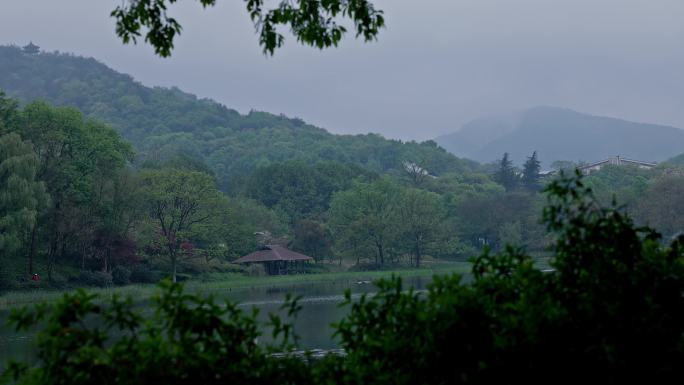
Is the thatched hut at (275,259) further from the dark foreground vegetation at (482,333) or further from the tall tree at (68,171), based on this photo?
the dark foreground vegetation at (482,333)

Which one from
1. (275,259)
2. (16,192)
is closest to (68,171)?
(16,192)

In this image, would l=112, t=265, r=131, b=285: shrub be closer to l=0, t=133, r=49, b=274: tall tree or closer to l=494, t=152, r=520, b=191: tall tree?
l=0, t=133, r=49, b=274: tall tree

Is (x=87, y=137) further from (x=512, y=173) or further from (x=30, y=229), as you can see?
(x=512, y=173)

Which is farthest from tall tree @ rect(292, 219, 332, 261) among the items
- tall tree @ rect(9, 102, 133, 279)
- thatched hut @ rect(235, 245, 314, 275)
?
tall tree @ rect(9, 102, 133, 279)

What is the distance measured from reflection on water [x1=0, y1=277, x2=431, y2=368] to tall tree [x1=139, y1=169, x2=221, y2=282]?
6.01m

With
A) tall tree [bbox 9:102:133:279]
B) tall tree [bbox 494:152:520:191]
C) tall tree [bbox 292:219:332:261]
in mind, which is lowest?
tall tree [bbox 292:219:332:261]

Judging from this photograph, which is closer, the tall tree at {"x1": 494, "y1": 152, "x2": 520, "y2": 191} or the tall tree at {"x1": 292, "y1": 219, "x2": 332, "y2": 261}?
the tall tree at {"x1": 292, "y1": 219, "x2": 332, "y2": 261}

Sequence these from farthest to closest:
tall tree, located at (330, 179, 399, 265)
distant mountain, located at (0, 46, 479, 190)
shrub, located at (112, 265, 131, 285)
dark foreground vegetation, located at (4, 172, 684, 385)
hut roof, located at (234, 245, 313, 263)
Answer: distant mountain, located at (0, 46, 479, 190), tall tree, located at (330, 179, 399, 265), hut roof, located at (234, 245, 313, 263), shrub, located at (112, 265, 131, 285), dark foreground vegetation, located at (4, 172, 684, 385)

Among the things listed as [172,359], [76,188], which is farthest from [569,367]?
[76,188]

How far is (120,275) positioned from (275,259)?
43.7 feet

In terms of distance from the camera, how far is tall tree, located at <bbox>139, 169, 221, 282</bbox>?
5025cm

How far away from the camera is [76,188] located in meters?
43.1

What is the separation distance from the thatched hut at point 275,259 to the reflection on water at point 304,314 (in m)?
4.63

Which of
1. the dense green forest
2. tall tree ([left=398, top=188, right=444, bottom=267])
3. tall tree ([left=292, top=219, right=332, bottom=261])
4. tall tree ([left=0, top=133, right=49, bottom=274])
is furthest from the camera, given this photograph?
tall tree ([left=398, top=188, right=444, bottom=267])
